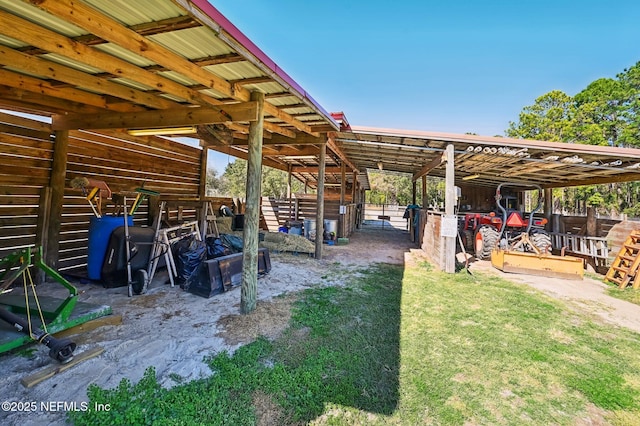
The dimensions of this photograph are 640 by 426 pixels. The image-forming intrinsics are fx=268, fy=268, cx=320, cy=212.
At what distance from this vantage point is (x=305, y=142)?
6047mm

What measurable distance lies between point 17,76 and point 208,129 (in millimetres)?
2230

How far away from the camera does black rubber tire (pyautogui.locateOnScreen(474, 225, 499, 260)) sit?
6.23 metres

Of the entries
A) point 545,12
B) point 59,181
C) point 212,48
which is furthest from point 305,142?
point 545,12

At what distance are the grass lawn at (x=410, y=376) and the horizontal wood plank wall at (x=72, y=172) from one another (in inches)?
145

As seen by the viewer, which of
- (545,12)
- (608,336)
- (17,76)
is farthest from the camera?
(545,12)

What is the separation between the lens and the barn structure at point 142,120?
5.94 ft

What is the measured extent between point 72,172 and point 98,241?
1.46 meters

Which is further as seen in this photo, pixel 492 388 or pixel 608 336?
pixel 608 336

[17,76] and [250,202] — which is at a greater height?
[17,76]

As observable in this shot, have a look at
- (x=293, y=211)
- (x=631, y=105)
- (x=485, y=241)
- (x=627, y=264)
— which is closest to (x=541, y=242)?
(x=485, y=241)

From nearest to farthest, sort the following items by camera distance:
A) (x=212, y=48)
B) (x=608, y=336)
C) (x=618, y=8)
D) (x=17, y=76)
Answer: (x=212, y=48) → (x=17, y=76) → (x=608, y=336) → (x=618, y=8)

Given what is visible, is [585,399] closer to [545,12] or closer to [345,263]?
[345,263]

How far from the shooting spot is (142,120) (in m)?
3.66

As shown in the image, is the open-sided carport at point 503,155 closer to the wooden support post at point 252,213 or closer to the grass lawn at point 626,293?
the grass lawn at point 626,293
